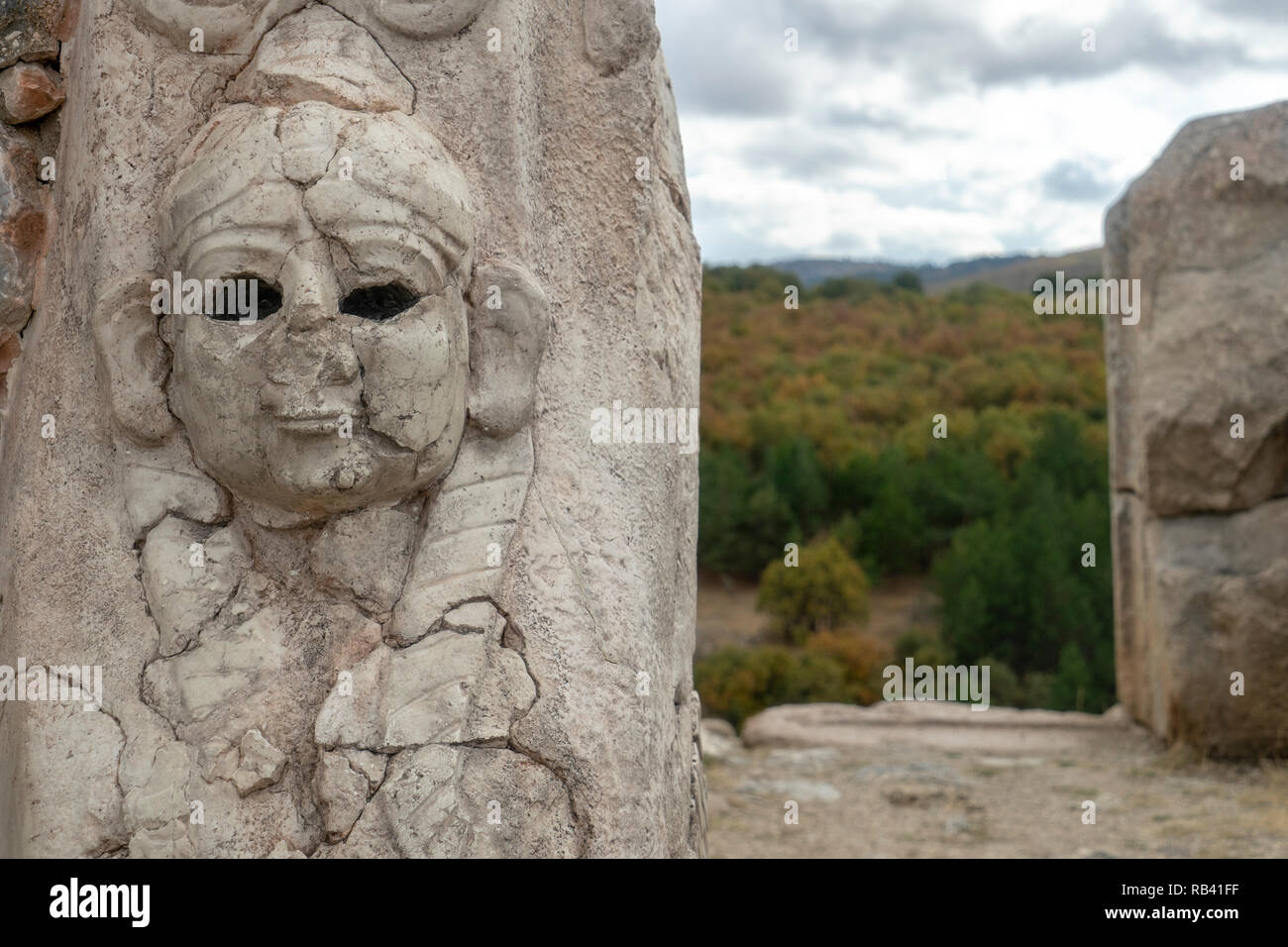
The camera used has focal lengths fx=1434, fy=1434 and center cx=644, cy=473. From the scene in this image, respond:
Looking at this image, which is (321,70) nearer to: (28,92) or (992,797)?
(28,92)

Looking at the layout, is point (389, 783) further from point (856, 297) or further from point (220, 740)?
point (856, 297)

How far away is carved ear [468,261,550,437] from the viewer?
7.55ft

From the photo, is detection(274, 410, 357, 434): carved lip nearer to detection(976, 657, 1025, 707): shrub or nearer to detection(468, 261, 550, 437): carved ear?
detection(468, 261, 550, 437): carved ear

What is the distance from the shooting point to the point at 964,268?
39594mm

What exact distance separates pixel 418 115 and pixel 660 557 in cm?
82

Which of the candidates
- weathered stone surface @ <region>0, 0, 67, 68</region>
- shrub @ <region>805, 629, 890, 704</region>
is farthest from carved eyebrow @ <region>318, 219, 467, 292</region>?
shrub @ <region>805, 629, 890, 704</region>

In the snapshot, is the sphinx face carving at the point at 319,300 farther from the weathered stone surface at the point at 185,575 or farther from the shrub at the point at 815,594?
the shrub at the point at 815,594

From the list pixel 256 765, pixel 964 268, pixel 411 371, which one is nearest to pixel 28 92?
pixel 411 371

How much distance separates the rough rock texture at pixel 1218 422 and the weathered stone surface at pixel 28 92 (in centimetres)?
422

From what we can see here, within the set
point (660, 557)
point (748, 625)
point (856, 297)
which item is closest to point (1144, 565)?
point (660, 557)

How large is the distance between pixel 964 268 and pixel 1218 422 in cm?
3535

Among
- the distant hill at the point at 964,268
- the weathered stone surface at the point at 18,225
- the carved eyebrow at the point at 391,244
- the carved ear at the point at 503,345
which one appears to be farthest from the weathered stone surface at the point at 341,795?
the distant hill at the point at 964,268

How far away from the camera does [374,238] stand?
6.88ft

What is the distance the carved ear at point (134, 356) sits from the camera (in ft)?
7.35
